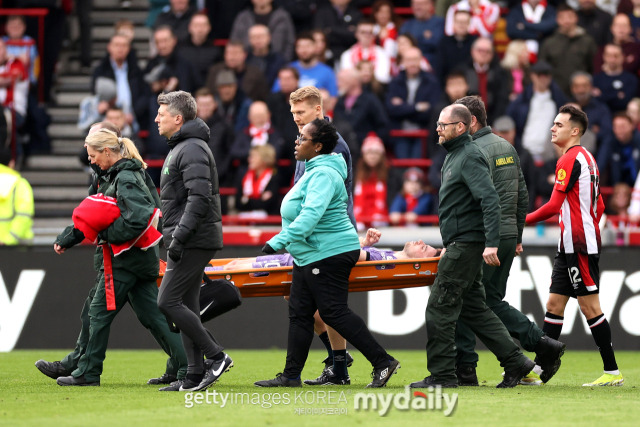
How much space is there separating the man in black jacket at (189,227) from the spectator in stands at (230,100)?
7.46 meters

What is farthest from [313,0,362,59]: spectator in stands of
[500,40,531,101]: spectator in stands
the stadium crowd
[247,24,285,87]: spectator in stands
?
[500,40,531,101]: spectator in stands

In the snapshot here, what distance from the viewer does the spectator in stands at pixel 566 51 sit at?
17.1 meters

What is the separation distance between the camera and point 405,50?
16672mm

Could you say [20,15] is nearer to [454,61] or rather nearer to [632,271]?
[454,61]

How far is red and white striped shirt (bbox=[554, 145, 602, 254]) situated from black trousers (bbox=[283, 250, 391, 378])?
183cm

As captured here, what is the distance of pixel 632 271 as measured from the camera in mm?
13344

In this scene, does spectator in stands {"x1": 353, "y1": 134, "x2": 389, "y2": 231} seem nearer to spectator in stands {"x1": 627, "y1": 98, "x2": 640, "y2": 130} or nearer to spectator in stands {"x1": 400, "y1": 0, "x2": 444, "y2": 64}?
spectator in stands {"x1": 400, "y1": 0, "x2": 444, "y2": 64}

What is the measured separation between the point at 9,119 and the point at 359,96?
192 inches

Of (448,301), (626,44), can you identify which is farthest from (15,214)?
(626,44)

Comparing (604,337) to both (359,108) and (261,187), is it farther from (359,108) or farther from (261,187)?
(359,108)

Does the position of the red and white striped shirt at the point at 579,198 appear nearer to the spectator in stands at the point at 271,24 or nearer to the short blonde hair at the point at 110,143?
the short blonde hair at the point at 110,143

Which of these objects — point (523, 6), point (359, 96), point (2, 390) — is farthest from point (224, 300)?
point (523, 6)

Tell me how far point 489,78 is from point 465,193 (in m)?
8.00

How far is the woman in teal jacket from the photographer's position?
875cm
